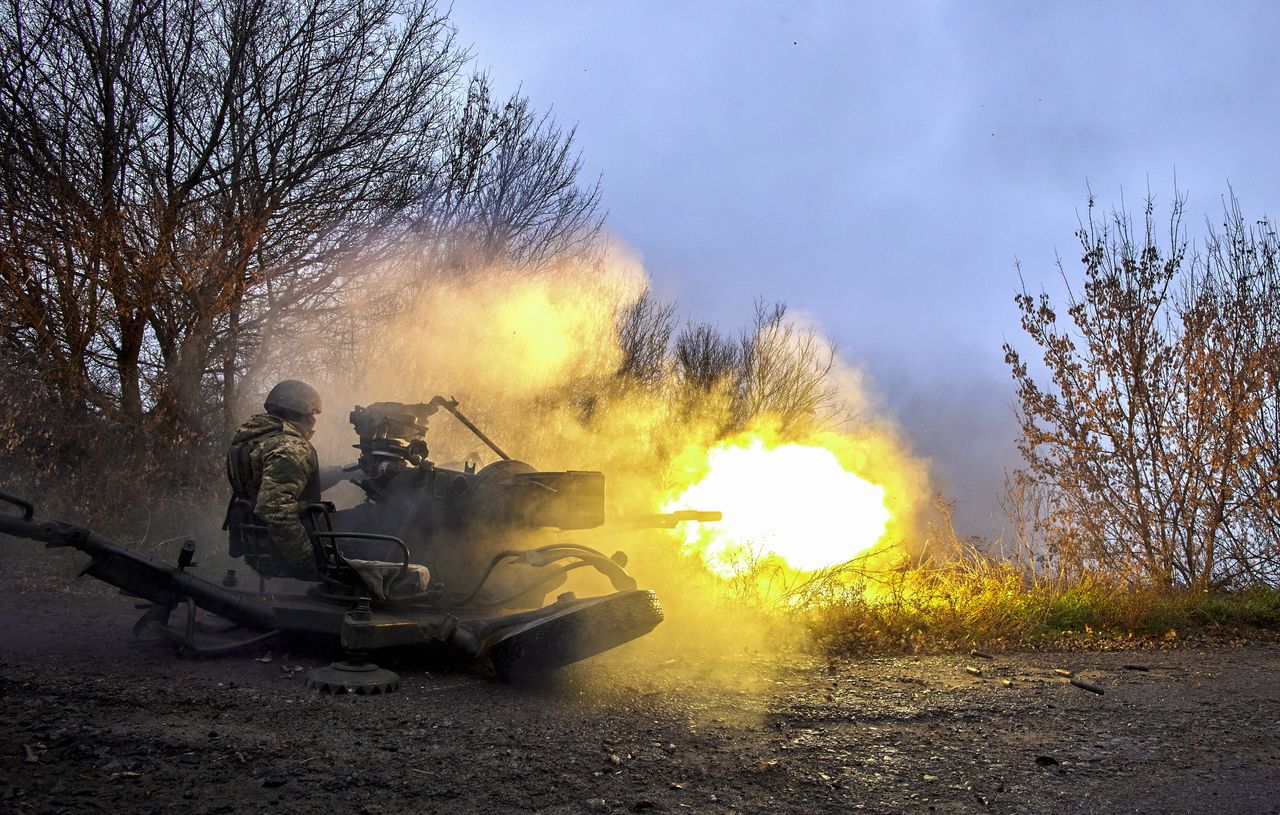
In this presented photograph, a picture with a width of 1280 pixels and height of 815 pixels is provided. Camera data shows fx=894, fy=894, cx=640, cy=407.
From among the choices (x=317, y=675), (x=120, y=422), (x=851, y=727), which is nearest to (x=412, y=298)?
(x=120, y=422)

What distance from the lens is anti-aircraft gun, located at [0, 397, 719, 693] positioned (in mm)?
5922

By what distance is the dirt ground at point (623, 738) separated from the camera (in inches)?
163

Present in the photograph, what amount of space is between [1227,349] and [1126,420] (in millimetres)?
1782

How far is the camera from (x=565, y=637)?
19.5 ft

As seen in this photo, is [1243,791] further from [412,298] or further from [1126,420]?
[412,298]

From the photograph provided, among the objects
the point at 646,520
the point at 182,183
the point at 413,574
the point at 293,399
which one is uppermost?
the point at 182,183

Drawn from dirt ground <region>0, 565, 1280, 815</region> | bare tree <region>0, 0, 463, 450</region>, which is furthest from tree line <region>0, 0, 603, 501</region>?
dirt ground <region>0, 565, 1280, 815</region>

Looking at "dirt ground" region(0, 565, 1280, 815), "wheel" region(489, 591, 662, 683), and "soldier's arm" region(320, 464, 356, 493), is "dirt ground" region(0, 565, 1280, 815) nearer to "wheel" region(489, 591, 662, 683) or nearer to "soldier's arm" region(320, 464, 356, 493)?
"wheel" region(489, 591, 662, 683)

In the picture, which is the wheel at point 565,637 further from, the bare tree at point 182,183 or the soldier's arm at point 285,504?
the bare tree at point 182,183

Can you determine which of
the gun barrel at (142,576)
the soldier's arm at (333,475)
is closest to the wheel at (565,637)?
the gun barrel at (142,576)

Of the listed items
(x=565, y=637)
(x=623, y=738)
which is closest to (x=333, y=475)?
(x=565, y=637)

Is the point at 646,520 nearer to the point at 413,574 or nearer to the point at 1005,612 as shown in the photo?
the point at 413,574

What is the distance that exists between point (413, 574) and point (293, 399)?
183 centimetres

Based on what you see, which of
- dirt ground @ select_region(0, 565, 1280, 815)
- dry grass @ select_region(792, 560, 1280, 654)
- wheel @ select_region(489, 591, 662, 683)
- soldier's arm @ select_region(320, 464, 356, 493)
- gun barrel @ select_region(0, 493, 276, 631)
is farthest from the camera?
dry grass @ select_region(792, 560, 1280, 654)
